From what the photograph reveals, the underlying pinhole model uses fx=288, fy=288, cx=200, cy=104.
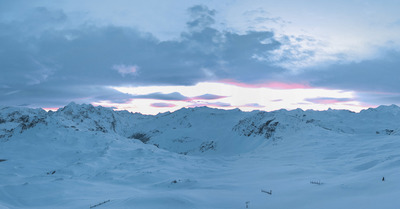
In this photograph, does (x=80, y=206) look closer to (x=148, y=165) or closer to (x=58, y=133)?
(x=148, y=165)

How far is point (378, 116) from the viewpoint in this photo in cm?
15850

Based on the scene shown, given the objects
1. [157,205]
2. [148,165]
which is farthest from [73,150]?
[157,205]

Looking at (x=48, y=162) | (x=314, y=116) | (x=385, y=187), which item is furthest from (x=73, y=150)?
(x=314, y=116)

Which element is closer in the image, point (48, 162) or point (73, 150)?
point (48, 162)

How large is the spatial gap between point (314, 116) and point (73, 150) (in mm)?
134543

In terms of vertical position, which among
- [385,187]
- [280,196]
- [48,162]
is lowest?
[48,162]

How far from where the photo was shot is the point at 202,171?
44.0 meters

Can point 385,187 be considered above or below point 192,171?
above

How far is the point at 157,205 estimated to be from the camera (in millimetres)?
16531

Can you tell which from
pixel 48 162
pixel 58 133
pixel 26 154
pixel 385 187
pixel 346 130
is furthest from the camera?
pixel 346 130

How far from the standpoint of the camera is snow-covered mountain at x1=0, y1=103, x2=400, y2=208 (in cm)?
1641

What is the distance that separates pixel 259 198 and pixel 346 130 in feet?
455

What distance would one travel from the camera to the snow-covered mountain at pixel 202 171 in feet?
53.8

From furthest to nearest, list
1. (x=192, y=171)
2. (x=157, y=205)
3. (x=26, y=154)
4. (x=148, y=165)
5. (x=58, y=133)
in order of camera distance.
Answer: (x=58, y=133) < (x=26, y=154) < (x=148, y=165) < (x=192, y=171) < (x=157, y=205)
